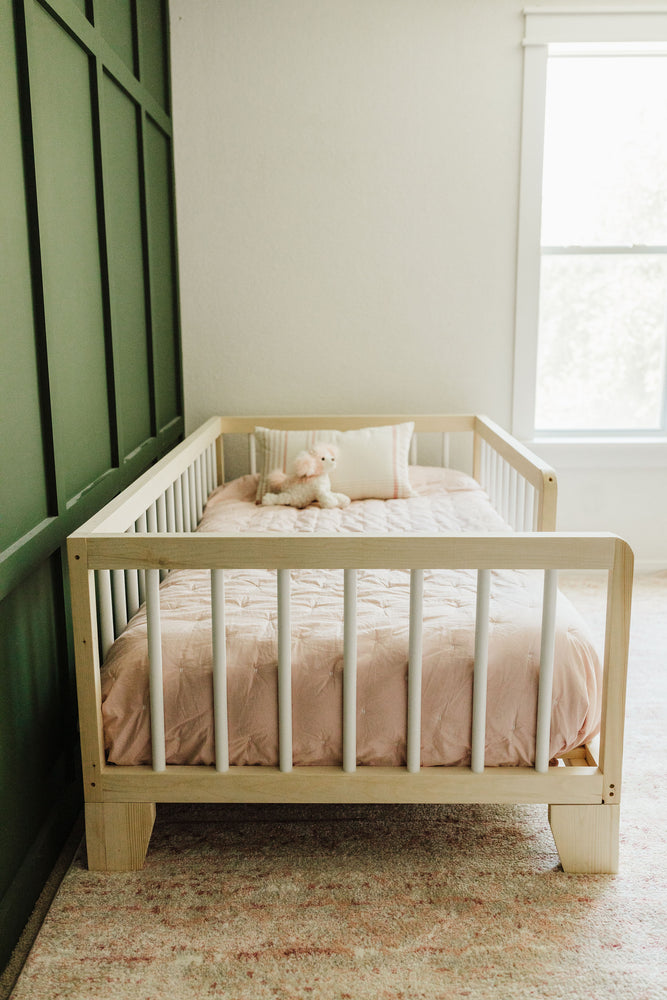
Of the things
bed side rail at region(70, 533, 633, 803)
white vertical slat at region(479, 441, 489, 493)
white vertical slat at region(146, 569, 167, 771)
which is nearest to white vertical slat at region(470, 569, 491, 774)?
bed side rail at region(70, 533, 633, 803)

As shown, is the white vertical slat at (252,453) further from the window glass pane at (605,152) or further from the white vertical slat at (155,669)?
the white vertical slat at (155,669)

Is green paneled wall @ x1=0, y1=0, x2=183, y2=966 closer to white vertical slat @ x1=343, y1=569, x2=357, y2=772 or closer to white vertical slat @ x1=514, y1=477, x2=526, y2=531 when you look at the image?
white vertical slat @ x1=343, y1=569, x2=357, y2=772

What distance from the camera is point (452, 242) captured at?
121 inches

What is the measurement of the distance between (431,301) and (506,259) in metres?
0.31

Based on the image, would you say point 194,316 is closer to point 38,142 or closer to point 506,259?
point 506,259

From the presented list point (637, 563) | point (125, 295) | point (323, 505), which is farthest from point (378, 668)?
point (637, 563)

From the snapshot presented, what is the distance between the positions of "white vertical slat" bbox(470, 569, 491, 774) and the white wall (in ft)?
5.97

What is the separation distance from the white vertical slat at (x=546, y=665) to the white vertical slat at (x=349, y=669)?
319 millimetres

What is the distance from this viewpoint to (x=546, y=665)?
56.9 inches

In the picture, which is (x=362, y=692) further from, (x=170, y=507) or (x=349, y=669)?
(x=170, y=507)

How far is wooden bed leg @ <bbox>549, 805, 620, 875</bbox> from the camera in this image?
151 centimetres

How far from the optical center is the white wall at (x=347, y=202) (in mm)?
2932

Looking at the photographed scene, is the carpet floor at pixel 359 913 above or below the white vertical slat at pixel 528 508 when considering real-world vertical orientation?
below

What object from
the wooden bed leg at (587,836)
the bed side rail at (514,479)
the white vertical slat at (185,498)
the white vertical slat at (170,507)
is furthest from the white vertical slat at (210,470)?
the wooden bed leg at (587,836)
